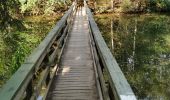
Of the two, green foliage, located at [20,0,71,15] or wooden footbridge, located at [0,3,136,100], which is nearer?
wooden footbridge, located at [0,3,136,100]

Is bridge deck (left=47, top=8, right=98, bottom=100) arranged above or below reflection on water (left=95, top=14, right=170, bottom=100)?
above

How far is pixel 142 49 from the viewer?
71.1 ft

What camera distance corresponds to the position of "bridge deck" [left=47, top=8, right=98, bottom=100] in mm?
6148

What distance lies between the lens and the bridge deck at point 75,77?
6.15 m

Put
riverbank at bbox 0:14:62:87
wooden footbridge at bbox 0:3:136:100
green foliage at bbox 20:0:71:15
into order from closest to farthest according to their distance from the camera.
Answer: wooden footbridge at bbox 0:3:136:100 < riverbank at bbox 0:14:62:87 < green foliage at bbox 20:0:71:15

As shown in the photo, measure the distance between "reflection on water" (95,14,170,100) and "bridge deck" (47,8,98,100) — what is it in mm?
4428

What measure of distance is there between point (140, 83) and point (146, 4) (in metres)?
22.6

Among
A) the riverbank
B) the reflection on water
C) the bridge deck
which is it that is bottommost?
the reflection on water

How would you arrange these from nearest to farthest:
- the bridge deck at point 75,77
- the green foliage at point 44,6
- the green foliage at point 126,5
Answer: the bridge deck at point 75,77
the green foliage at point 44,6
the green foliage at point 126,5

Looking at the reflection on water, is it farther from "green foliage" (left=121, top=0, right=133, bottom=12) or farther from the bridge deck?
the bridge deck

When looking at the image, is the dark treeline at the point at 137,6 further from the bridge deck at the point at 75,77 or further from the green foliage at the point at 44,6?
the bridge deck at the point at 75,77

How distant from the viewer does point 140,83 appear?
51.0 ft

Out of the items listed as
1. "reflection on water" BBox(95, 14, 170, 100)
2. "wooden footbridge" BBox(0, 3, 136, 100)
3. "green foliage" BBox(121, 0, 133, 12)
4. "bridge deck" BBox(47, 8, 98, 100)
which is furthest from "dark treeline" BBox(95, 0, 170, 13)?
"wooden footbridge" BBox(0, 3, 136, 100)

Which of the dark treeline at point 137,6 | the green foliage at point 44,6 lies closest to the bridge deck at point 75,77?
the green foliage at point 44,6
